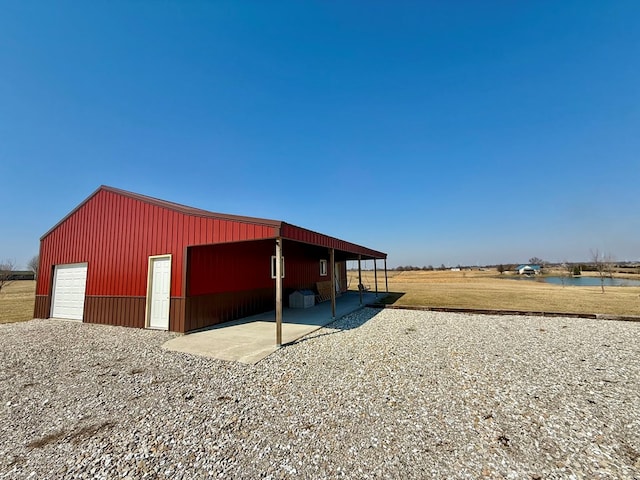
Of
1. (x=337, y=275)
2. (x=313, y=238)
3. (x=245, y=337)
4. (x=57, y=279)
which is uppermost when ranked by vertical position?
(x=313, y=238)

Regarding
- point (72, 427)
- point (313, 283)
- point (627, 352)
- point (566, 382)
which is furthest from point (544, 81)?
point (72, 427)

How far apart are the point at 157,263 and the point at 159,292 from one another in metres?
0.90

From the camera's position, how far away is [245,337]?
6.88 m

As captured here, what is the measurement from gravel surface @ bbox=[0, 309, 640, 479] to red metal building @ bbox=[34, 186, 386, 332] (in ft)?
6.11

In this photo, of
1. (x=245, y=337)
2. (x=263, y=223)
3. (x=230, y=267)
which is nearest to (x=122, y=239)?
(x=230, y=267)

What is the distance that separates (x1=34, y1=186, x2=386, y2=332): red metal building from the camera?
7496 millimetres

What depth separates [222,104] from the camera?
10.1m

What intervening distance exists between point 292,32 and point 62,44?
22.5ft

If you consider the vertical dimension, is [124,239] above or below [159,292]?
above

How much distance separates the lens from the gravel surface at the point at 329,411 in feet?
8.17

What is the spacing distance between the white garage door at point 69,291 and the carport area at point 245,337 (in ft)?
18.8

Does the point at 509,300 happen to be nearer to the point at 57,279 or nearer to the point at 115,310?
the point at 115,310

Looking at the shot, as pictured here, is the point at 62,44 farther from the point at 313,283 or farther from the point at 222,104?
the point at 313,283

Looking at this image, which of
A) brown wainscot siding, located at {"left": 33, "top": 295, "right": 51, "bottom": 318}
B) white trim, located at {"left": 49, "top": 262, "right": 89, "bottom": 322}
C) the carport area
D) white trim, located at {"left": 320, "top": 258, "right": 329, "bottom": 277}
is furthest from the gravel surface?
white trim, located at {"left": 320, "top": 258, "right": 329, "bottom": 277}
